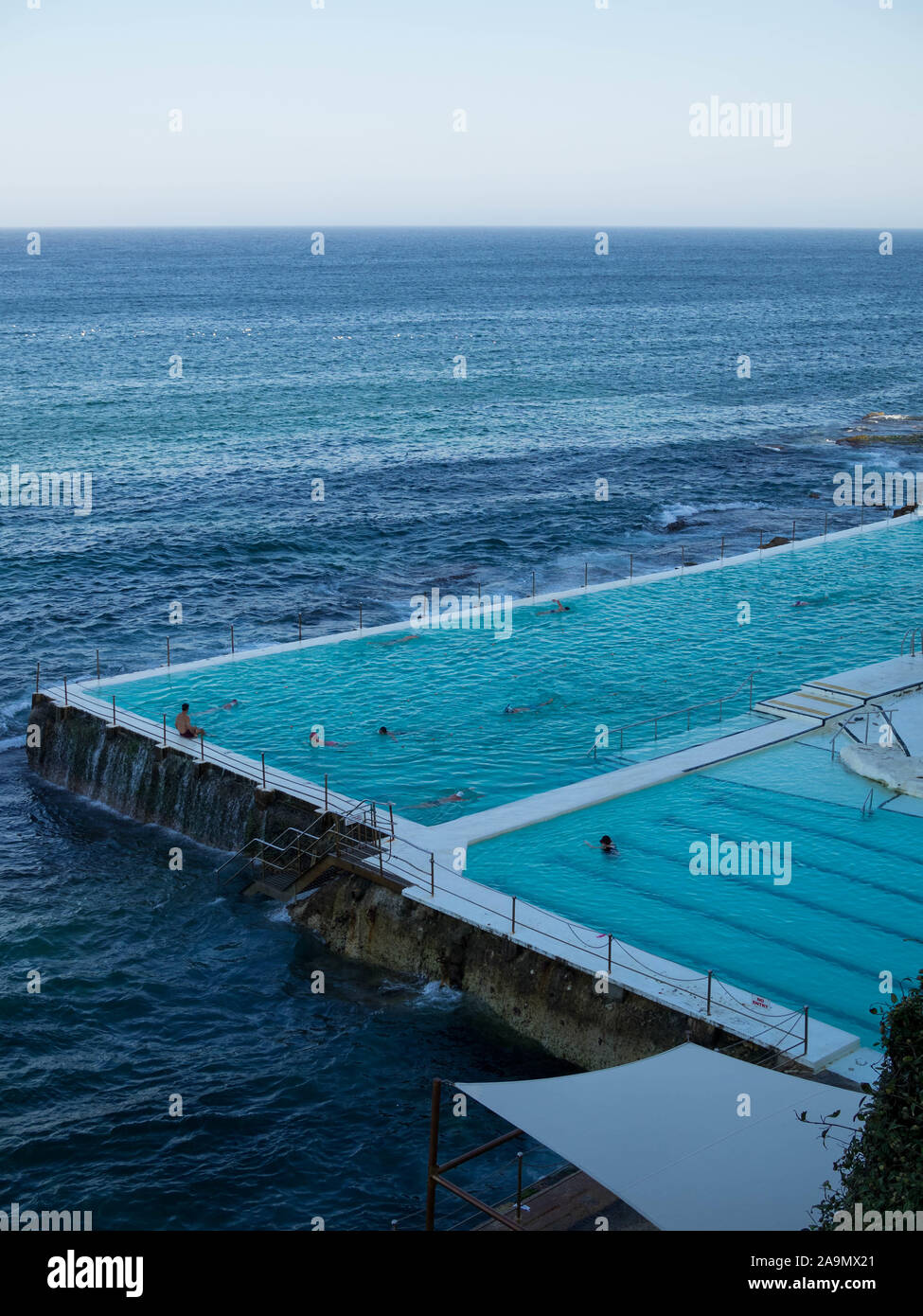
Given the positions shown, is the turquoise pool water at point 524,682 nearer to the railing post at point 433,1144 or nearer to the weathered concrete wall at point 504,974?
the weathered concrete wall at point 504,974

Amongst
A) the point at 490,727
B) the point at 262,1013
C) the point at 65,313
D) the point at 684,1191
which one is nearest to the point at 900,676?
the point at 490,727

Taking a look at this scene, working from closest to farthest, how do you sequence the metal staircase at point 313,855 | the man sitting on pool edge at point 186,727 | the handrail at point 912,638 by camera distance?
1. the metal staircase at point 313,855
2. the man sitting on pool edge at point 186,727
3. the handrail at point 912,638

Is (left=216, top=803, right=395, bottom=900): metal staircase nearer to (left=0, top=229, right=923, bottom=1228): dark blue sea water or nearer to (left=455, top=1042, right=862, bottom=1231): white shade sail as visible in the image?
(left=0, top=229, right=923, bottom=1228): dark blue sea water

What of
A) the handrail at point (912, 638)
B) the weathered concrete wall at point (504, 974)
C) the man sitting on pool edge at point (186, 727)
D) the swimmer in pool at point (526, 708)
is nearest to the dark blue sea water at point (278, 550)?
the weathered concrete wall at point (504, 974)

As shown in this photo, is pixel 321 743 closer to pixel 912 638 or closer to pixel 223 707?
pixel 223 707

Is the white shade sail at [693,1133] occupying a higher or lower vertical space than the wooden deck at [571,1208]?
higher
